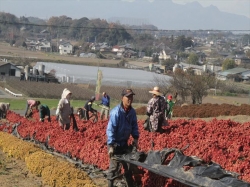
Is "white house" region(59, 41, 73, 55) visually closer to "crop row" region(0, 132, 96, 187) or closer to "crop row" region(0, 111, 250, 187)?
"crop row" region(0, 111, 250, 187)

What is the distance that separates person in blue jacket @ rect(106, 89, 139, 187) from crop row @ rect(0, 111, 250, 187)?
0.61 metres

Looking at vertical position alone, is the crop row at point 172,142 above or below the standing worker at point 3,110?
above

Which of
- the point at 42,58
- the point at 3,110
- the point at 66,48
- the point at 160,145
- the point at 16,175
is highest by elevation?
the point at 160,145

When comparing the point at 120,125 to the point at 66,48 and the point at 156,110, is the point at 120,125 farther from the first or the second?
the point at 66,48

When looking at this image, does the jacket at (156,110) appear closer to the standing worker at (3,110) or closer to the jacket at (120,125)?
the jacket at (120,125)

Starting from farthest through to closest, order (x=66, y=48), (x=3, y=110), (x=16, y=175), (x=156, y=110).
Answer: (x=66, y=48), (x=3, y=110), (x=156, y=110), (x=16, y=175)

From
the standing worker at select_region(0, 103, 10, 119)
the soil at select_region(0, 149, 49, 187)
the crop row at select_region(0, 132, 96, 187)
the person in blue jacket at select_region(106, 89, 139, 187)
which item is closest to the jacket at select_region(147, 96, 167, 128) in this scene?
the crop row at select_region(0, 132, 96, 187)

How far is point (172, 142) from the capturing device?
10.6 meters

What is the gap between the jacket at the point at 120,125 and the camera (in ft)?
25.4

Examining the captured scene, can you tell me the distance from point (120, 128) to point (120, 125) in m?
0.05

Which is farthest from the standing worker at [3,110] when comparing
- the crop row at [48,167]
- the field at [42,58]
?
the field at [42,58]

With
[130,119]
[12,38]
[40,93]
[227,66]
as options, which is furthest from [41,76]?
[12,38]

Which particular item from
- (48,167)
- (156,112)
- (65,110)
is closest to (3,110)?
(65,110)

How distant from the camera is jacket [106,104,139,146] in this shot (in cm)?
775
